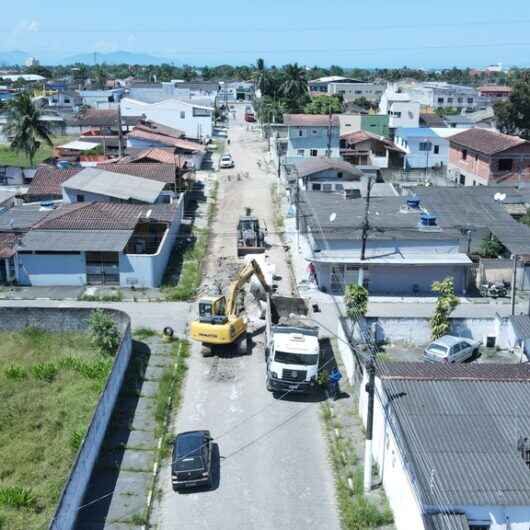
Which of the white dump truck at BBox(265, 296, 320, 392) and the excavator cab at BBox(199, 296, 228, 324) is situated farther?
the excavator cab at BBox(199, 296, 228, 324)

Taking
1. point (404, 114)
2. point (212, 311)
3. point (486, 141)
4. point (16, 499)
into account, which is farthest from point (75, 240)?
point (404, 114)

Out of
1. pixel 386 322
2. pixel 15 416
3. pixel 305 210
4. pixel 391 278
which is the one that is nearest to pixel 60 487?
pixel 15 416

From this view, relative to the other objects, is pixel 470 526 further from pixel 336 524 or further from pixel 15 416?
pixel 15 416

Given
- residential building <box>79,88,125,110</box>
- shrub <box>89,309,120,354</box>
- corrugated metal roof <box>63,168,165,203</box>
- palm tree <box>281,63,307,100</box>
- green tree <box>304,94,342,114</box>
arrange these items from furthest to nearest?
1. residential building <box>79,88,125,110</box>
2. palm tree <box>281,63,307,100</box>
3. green tree <box>304,94,342,114</box>
4. corrugated metal roof <box>63,168,165,203</box>
5. shrub <box>89,309,120,354</box>

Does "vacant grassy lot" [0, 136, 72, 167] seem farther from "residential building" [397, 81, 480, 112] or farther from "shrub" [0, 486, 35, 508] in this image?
"residential building" [397, 81, 480, 112]

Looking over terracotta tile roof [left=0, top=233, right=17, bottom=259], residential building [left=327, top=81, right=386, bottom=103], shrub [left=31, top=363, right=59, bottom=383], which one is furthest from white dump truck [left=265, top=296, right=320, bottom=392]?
residential building [left=327, top=81, right=386, bottom=103]

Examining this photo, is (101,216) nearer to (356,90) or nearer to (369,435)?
(369,435)

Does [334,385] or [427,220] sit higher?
[427,220]
